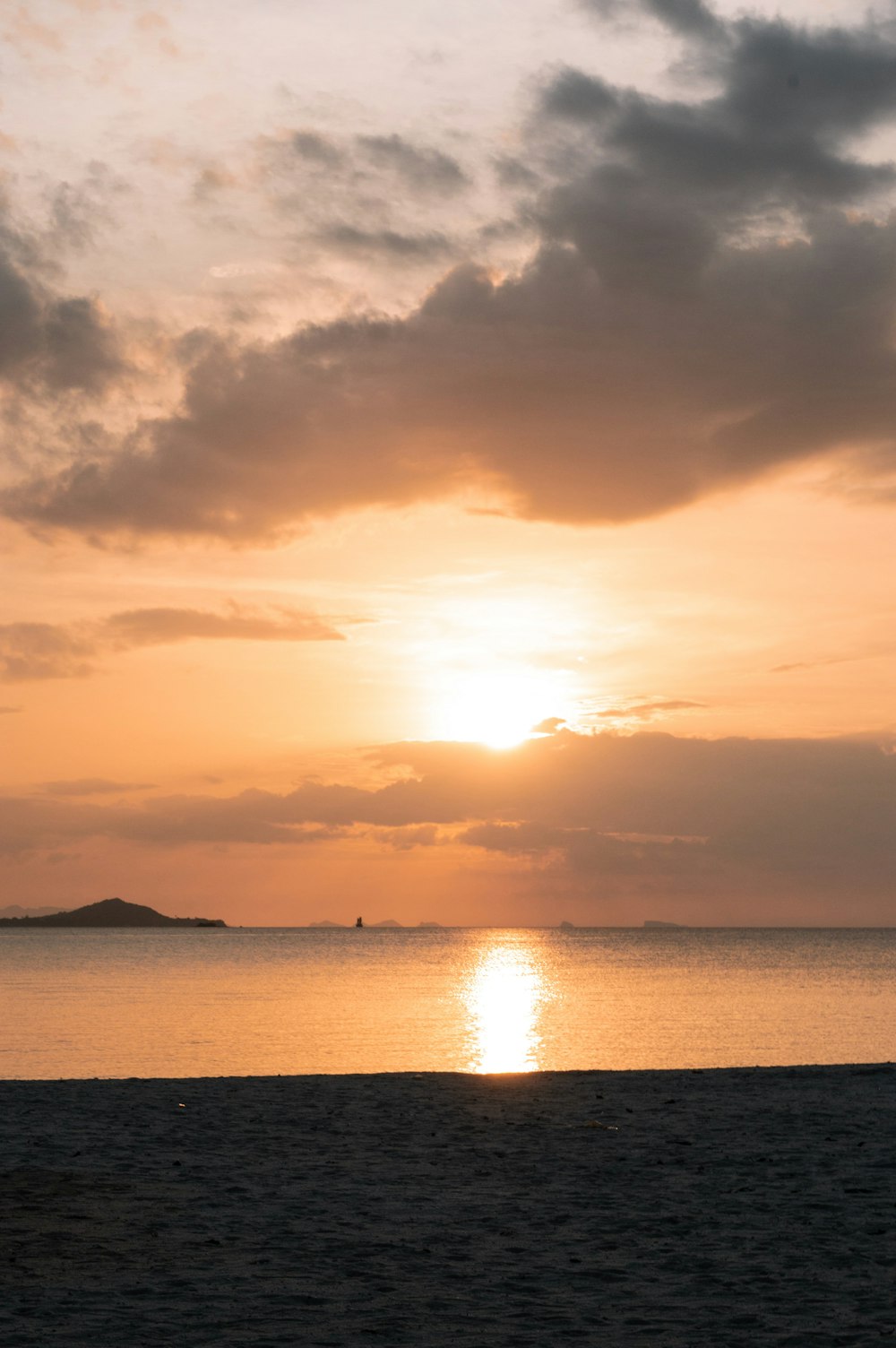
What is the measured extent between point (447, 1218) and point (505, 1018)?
51.9 metres

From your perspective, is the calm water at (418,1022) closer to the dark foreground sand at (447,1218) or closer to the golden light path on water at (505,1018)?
the golden light path on water at (505,1018)

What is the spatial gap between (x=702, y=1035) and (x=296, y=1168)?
132 feet

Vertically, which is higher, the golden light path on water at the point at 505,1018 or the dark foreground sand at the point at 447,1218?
the dark foreground sand at the point at 447,1218

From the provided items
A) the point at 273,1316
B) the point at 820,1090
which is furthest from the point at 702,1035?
the point at 273,1316

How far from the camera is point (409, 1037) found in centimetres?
5316

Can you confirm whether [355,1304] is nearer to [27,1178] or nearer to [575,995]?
[27,1178]

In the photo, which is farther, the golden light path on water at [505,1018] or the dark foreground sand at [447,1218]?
the golden light path on water at [505,1018]

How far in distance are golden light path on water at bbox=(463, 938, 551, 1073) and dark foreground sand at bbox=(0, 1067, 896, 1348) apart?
647 inches

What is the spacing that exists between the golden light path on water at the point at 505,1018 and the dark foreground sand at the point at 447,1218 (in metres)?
16.4

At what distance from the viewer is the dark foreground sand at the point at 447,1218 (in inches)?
448

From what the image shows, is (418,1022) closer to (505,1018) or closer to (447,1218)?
(505,1018)

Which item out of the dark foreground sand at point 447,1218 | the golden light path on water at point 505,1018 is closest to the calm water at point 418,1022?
the golden light path on water at point 505,1018

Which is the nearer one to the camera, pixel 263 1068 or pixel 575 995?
pixel 263 1068

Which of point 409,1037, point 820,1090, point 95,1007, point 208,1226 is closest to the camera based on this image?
point 208,1226
